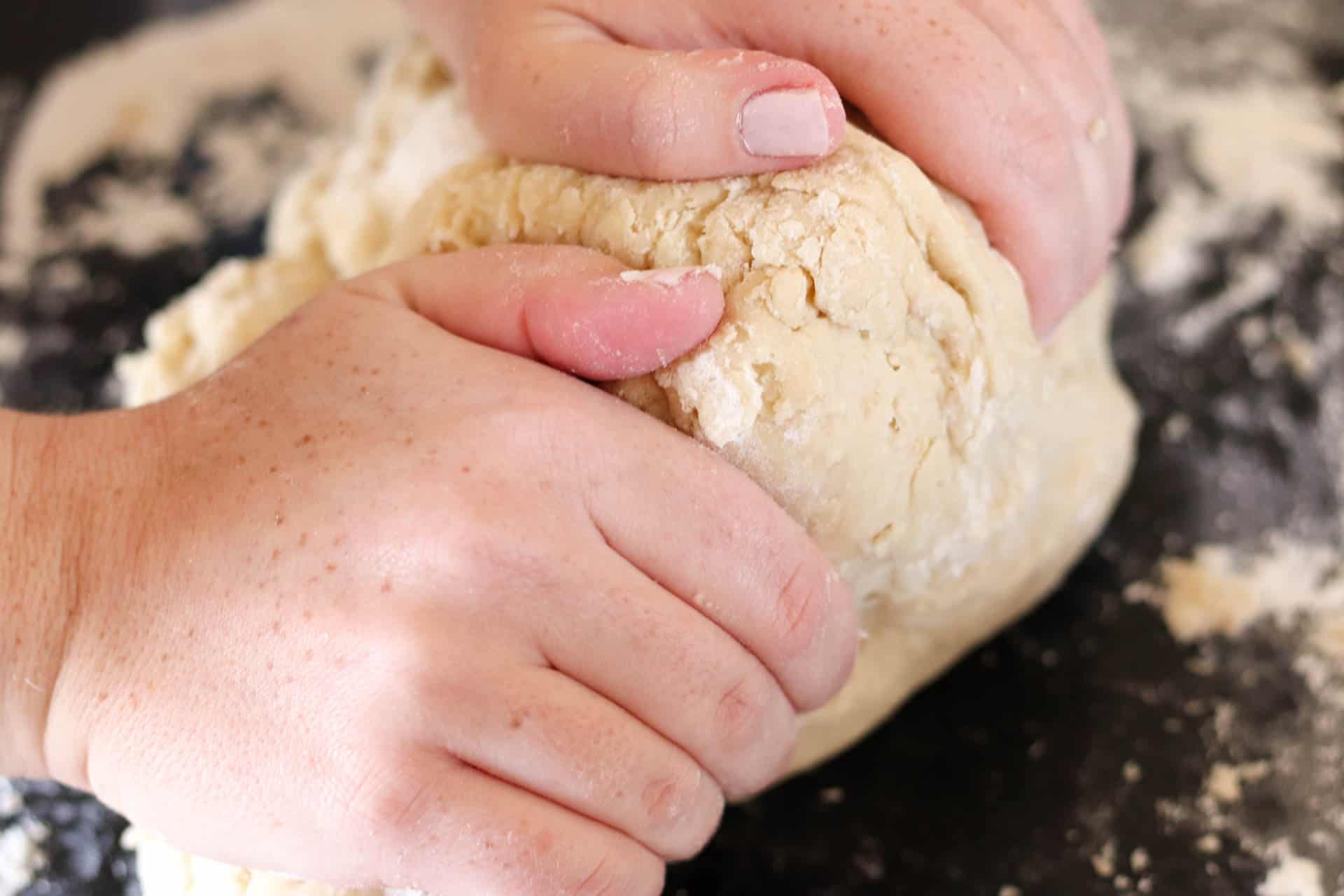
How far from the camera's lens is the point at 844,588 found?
0.96 metres

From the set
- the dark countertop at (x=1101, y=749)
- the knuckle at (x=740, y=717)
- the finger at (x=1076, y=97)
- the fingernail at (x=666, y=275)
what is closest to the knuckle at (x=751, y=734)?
the knuckle at (x=740, y=717)

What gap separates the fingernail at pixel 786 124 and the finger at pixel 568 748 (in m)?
0.40

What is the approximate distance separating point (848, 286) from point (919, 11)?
27cm

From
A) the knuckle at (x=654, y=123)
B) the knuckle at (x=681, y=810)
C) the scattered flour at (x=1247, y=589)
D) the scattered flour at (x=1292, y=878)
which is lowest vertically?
the scattered flour at (x=1292, y=878)

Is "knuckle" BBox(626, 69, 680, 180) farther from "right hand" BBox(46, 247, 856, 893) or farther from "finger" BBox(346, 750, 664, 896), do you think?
"finger" BBox(346, 750, 664, 896)

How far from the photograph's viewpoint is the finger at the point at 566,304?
85 cm

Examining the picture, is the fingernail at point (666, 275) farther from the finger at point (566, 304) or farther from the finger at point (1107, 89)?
the finger at point (1107, 89)

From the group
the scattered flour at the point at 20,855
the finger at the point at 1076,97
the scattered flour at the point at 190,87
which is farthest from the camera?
the scattered flour at the point at 190,87

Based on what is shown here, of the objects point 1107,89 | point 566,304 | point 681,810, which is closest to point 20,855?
point 681,810

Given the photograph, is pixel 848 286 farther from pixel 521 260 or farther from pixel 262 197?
pixel 262 197

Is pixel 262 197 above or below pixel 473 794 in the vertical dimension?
below

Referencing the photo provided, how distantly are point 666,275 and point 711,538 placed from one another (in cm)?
20

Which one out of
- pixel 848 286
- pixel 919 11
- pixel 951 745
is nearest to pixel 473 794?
pixel 848 286

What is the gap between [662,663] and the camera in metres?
0.88
